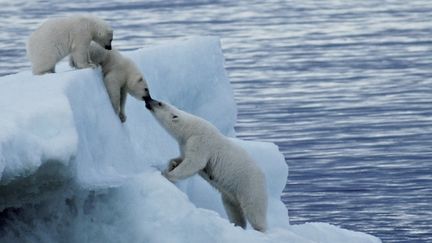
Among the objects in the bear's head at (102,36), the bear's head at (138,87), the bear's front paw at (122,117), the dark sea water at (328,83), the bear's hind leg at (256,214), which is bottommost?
the dark sea water at (328,83)

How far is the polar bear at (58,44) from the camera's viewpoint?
8344 mm

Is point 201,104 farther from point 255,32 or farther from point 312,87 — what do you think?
point 255,32

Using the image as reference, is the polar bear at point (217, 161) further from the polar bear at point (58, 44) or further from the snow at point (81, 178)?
the polar bear at point (58, 44)

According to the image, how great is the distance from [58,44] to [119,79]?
0.44 meters

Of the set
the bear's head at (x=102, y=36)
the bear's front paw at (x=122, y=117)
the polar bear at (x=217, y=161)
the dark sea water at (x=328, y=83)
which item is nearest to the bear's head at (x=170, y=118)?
the polar bear at (x=217, y=161)

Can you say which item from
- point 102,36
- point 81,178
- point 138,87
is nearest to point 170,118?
point 138,87

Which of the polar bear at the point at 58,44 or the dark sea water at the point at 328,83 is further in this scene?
the dark sea water at the point at 328,83

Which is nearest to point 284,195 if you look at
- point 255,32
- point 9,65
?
point 9,65

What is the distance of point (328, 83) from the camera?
20.5 metres

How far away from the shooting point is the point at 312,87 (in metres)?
20.1

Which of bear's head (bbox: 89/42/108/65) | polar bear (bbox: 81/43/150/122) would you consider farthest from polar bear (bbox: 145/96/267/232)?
bear's head (bbox: 89/42/108/65)

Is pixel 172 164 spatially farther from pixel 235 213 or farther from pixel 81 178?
pixel 81 178

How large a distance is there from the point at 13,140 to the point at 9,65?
15333 mm

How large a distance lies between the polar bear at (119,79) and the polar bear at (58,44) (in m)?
0.09
